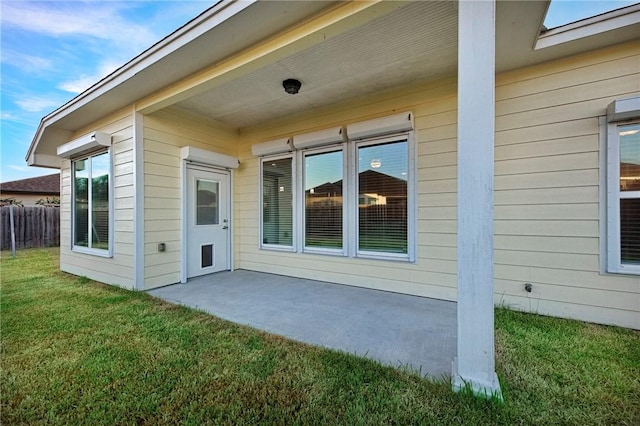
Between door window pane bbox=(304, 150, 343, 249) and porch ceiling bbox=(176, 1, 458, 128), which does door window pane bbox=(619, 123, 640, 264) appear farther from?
door window pane bbox=(304, 150, 343, 249)

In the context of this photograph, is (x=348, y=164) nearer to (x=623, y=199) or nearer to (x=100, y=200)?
(x=623, y=199)

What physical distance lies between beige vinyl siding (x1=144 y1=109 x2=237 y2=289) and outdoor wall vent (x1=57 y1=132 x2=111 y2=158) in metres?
0.80

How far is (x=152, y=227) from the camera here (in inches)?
154

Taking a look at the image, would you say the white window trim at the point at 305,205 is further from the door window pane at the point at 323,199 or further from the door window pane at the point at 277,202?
the door window pane at the point at 277,202

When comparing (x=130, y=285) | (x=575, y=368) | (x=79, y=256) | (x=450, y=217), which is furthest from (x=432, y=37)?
(x=79, y=256)

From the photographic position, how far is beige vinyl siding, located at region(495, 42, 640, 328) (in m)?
2.53

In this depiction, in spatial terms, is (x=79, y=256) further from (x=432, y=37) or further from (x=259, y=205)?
(x=432, y=37)

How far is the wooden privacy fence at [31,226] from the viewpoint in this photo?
8164 mm

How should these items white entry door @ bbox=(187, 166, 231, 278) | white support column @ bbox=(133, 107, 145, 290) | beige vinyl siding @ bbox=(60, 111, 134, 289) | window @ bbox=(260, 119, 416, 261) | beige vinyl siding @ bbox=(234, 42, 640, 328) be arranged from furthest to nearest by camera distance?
white entry door @ bbox=(187, 166, 231, 278), beige vinyl siding @ bbox=(60, 111, 134, 289), white support column @ bbox=(133, 107, 145, 290), window @ bbox=(260, 119, 416, 261), beige vinyl siding @ bbox=(234, 42, 640, 328)

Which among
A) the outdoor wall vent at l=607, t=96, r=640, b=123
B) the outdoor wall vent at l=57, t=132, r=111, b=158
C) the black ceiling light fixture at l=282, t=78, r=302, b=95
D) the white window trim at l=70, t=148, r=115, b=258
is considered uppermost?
the black ceiling light fixture at l=282, t=78, r=302, b=95

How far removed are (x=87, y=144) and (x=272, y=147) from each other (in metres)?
2.96

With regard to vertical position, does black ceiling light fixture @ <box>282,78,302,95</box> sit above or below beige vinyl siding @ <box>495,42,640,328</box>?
above

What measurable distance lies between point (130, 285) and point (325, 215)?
310 cm

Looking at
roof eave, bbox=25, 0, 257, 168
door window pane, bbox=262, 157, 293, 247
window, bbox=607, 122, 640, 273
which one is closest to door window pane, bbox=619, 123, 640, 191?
window, bbox=607, 122, 640, 273
